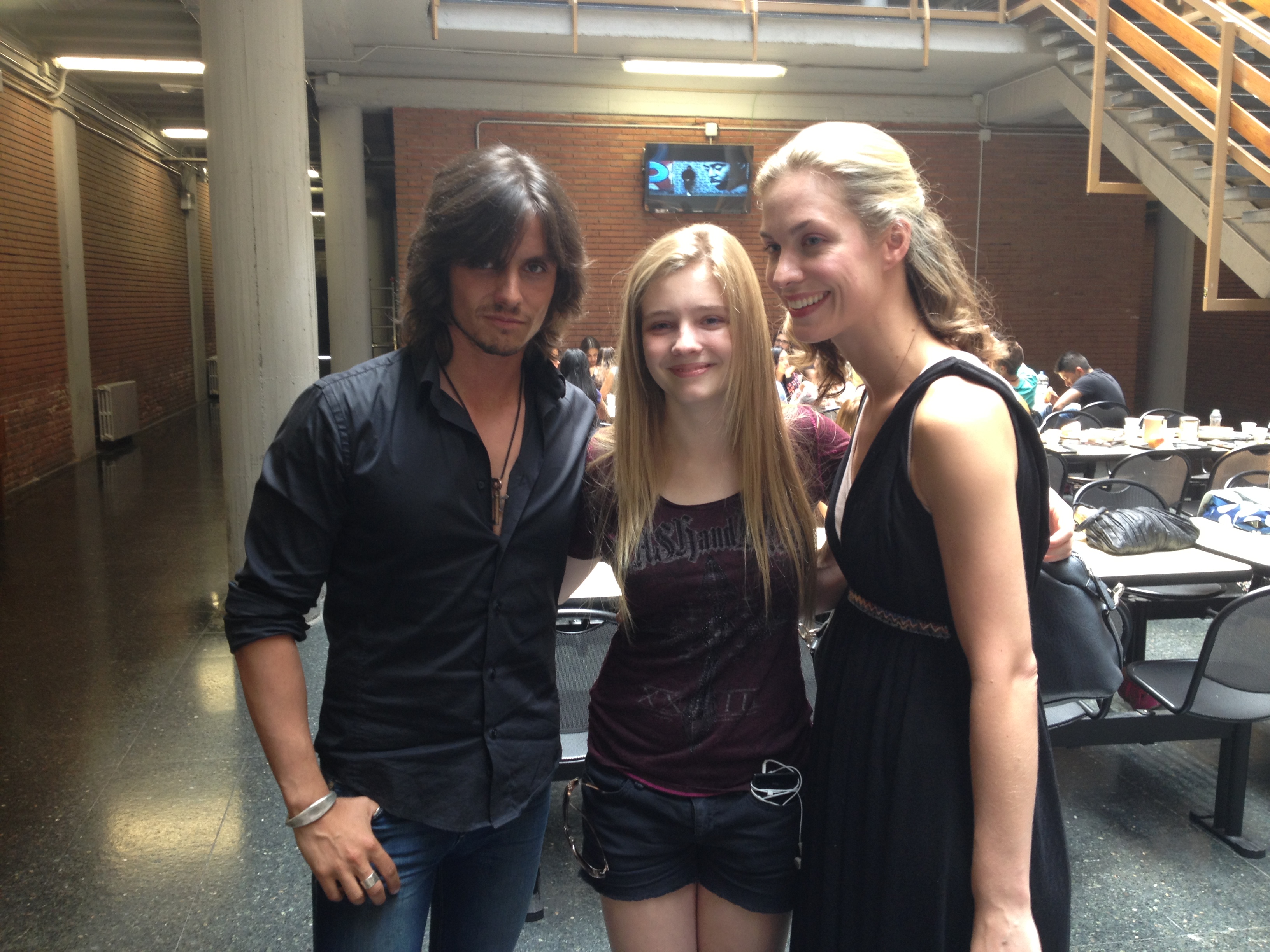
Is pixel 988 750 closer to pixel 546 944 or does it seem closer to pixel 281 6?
pixel 546 944

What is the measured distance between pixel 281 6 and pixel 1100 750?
4972mm

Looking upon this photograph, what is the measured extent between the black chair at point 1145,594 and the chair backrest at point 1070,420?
2.73 meters

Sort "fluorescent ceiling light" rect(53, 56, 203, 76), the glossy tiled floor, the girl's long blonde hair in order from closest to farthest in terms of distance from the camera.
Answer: the girl's long blonde hair → the glossy tiled floor → "fluorescent ceiling light" rect(53, 56, 203, 76)

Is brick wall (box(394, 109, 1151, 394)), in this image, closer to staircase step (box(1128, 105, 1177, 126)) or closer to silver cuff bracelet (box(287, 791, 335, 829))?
staircase step (box(1128, 105, 1177, 126))

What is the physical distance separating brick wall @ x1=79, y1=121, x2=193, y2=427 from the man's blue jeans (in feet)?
37.7

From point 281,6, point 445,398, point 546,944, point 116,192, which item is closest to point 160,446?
point 116,192

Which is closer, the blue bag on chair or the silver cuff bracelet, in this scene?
the silver cuff bracelet

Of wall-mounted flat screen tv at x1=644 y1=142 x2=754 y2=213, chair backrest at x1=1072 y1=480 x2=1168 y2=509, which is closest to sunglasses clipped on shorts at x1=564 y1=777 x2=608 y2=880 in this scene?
chair backrest at x1=1072 y1=480 x2=1168 y2=509

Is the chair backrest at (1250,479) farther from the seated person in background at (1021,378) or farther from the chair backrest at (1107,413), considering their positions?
the seated person in background at (1021,378)

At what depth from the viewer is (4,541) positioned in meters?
6.75

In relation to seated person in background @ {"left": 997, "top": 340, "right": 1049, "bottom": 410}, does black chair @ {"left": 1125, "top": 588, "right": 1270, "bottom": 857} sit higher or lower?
lower

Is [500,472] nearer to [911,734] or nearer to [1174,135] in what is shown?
[911,734]

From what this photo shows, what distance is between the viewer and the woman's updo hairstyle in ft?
3.94

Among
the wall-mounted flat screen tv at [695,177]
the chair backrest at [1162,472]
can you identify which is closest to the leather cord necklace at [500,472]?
the chair backrest at [1162,472]
